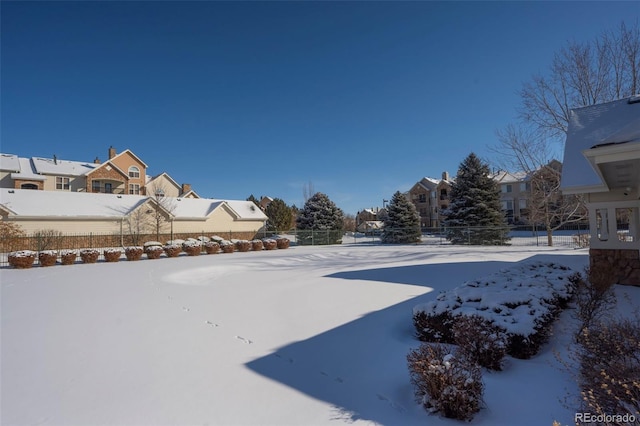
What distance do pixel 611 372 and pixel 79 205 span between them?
2917cm

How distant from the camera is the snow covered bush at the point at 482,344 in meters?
3.71

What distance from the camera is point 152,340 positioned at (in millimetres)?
5000

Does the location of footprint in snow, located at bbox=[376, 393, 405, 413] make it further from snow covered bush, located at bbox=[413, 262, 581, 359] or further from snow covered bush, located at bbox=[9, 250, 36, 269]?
snow covered bush, located at bbox=[9, 250, 36, 269]

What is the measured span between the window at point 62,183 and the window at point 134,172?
561 centimetres

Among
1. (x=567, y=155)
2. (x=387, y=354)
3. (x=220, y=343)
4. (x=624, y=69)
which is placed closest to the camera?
(x=387, y=354)

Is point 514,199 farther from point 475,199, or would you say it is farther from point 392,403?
point 392,403

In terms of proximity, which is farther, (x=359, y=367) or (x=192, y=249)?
(x=192, y=249)

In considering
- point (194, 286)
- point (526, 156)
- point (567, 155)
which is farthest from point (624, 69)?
point (194, 286)

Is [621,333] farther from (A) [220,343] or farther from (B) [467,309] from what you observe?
(A) [220,343]

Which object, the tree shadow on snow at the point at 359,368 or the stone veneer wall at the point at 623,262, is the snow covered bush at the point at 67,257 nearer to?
the tree shadow on snow at the point at 359,368

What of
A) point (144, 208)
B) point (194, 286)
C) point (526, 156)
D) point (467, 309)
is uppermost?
point (526, 156)

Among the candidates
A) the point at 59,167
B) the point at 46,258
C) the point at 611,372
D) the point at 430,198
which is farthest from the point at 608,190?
the point at 430,198

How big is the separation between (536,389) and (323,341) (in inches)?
106

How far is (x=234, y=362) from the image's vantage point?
13.8 feet
